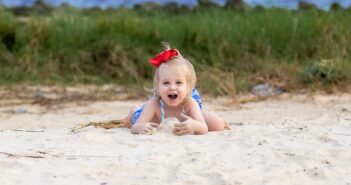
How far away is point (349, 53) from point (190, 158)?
5715mm

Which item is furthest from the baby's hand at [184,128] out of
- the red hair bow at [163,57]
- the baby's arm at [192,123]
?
the red hair bow at [163,57]

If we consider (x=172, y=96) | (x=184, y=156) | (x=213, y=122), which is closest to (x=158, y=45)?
(x=213, y=122)

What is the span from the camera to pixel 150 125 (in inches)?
199

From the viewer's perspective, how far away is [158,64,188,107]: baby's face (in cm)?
505

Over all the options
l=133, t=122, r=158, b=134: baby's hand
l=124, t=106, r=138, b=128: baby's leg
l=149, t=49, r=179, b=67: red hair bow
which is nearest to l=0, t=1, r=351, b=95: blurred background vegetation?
l=124, t=106, r=138, b=128: baby's leg

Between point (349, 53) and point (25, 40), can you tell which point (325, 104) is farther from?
point (25, 40)

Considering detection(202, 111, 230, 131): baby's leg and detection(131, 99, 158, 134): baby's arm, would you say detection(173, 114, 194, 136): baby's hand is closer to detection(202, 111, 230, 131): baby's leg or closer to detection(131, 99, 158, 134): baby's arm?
detection(131, 99, 158, 134): baby's arm

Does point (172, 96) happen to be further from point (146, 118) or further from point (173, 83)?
point (146, 118)

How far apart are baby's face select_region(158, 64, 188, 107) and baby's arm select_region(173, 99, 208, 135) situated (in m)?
0.12

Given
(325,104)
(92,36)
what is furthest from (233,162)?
(92,36)

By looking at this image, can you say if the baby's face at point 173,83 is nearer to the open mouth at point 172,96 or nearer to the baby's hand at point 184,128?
the open mouth at point 172,96

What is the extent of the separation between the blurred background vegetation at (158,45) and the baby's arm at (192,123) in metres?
3.95

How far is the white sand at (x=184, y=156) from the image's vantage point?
388 centimetres

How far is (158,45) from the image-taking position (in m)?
10.5
